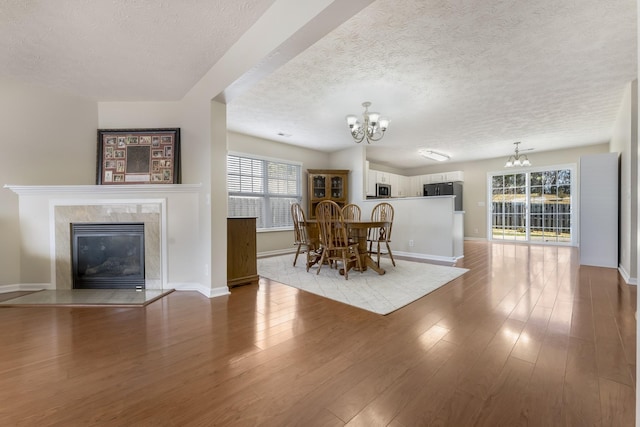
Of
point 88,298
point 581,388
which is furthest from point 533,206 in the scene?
point 88,298

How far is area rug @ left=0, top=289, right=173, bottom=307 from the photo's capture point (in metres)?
2.45

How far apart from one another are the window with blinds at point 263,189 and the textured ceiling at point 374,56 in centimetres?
118

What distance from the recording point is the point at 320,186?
6.10 meters

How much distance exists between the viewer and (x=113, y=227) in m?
2.97

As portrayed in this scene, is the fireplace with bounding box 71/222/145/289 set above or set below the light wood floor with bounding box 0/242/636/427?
above

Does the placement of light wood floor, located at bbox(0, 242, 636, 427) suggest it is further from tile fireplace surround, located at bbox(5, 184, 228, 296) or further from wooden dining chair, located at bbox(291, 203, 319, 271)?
wooden dining chair, located at bbox(291, 203, 319, 271)

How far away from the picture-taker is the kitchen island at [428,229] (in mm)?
4676

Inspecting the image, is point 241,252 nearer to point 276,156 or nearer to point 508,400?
point 508,400

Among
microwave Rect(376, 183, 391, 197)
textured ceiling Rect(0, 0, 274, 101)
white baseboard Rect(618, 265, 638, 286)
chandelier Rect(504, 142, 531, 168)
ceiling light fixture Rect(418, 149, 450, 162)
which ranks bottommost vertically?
white baseboard Rect(618, 265, 638, 286)

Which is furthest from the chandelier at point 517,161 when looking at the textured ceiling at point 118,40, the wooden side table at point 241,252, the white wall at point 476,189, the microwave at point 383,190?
the textured ceiling at point 118,40

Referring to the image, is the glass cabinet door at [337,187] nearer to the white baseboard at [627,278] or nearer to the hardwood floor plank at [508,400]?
the white baseboard at [627,278]

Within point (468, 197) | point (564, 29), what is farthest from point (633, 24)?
point (468, 197)

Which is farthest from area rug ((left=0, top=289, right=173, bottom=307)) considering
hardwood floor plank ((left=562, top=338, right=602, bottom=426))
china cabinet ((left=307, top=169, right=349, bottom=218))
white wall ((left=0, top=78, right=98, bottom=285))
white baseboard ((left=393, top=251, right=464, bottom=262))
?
white baseboard ((left=393, top=251, right=464, bottom=262))

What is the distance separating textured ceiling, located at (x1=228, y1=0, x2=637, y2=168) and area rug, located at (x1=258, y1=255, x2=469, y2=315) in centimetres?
238
